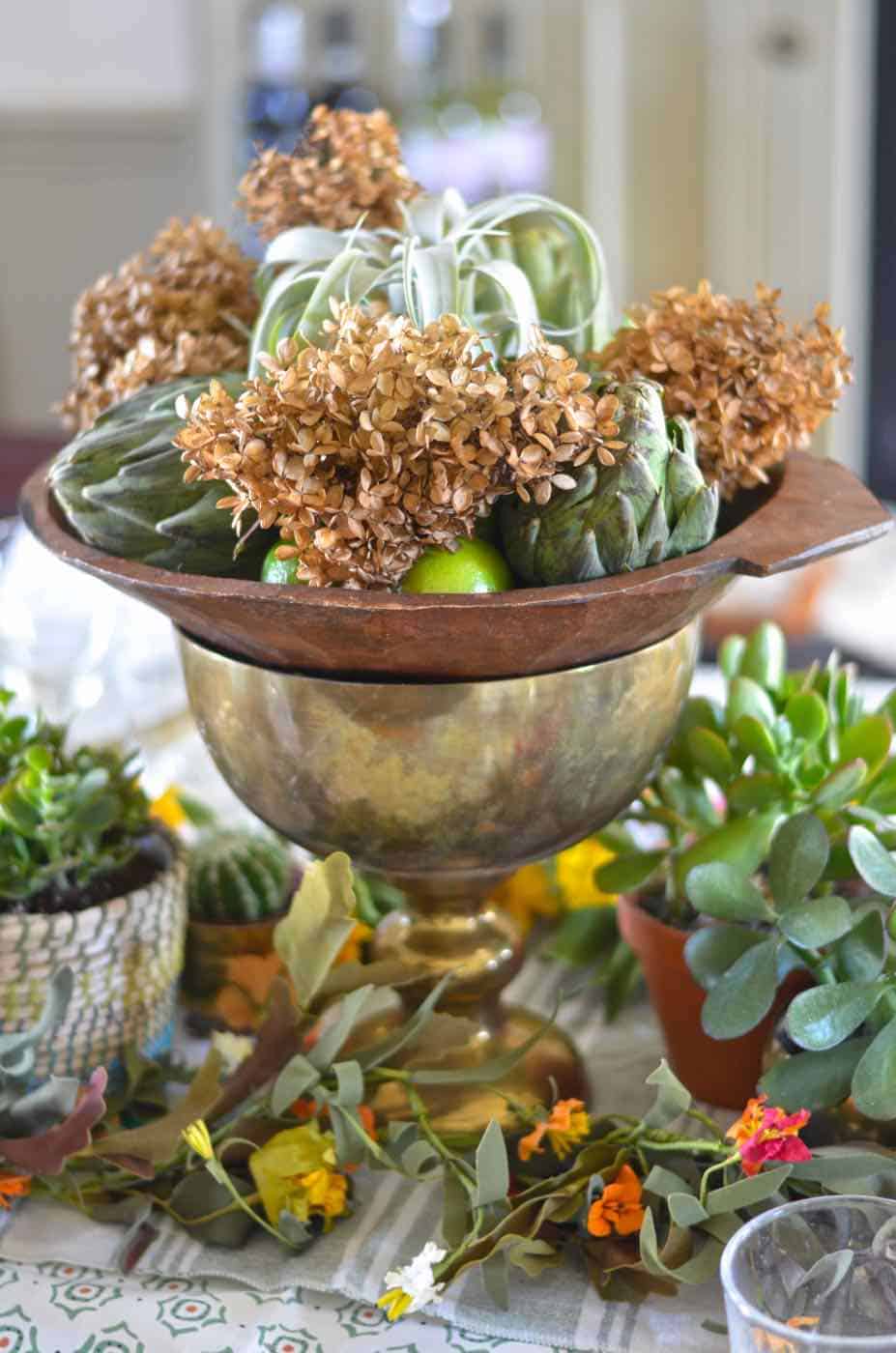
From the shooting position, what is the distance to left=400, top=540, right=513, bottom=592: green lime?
551 mm

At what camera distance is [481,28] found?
343cm

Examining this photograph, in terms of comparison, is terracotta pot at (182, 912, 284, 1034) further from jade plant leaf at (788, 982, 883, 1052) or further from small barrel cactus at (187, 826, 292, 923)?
jade plant leaf at (788, 982, 883, 1052)

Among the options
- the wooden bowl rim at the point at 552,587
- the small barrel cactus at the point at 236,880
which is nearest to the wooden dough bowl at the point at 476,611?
the wooden bowl rim at the point at 552,587

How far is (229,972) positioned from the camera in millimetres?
763

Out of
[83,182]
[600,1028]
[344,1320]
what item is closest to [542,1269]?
[344,1320]

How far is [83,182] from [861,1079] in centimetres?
388

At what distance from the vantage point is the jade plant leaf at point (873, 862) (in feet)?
1.86

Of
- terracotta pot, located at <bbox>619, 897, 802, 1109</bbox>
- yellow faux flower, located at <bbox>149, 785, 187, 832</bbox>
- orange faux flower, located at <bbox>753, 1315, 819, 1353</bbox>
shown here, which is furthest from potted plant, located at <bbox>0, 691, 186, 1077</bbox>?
orange faux flower, located at <bbox>753, 1315, 819, 1353</bbox>

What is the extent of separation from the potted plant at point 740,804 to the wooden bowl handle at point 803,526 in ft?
0.30

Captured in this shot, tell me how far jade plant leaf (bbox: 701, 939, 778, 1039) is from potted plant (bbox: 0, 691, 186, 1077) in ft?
0.79

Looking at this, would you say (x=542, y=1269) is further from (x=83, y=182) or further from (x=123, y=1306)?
(x=83, y=182)

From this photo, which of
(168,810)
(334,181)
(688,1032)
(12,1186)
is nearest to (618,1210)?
(688,1032)

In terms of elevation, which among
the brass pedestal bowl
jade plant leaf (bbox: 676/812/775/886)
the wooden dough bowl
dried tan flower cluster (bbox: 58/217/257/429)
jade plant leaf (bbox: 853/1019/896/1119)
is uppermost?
dried tan flower cluster (bbox: 58/217/257/429)

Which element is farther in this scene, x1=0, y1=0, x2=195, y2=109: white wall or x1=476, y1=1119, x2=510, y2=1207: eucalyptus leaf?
x1=0, y1=0, x2=195, y2=109: white wall
